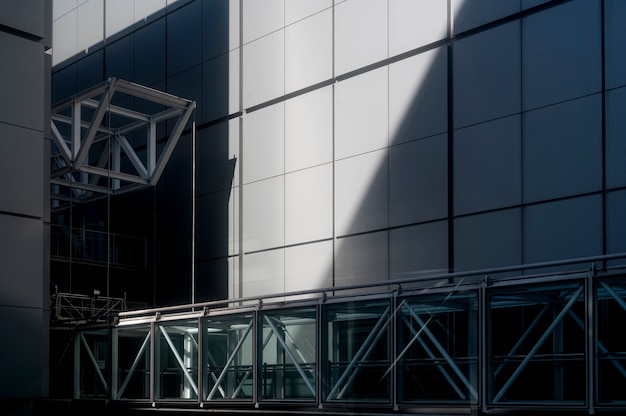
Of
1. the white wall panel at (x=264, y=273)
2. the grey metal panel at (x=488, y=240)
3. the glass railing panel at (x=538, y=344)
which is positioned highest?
the grey metal panel at (x=488, y=240)

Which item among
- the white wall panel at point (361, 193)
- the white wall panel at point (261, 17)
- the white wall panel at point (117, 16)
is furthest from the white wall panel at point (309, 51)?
the white wall panel at point (117, 16)

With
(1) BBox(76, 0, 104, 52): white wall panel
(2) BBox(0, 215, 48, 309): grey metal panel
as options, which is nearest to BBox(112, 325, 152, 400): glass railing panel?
(2) BBox(0, 215, 48, 309): grey metal panel

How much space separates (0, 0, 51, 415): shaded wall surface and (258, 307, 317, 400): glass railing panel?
A: 4121 millimetres

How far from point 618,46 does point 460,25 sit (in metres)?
4.12

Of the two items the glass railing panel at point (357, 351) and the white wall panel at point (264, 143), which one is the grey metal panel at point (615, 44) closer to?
the glass railing panel at point (357, 351)

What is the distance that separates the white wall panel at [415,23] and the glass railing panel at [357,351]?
7670 mm

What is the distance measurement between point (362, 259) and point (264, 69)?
22.4 ft

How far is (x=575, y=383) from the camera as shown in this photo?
12.4 meters

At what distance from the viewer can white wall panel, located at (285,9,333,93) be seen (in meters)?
23.5

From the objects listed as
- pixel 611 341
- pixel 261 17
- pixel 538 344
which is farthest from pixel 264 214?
pixel 611 341

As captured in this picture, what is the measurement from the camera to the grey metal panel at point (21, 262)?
15570 millimetres

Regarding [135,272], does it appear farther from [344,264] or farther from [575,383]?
[575,383]

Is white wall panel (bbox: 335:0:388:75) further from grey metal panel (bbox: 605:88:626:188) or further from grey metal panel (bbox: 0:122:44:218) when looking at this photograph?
grey metal panel (bbox: 0:122:44:218)

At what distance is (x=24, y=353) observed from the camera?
15758mm
